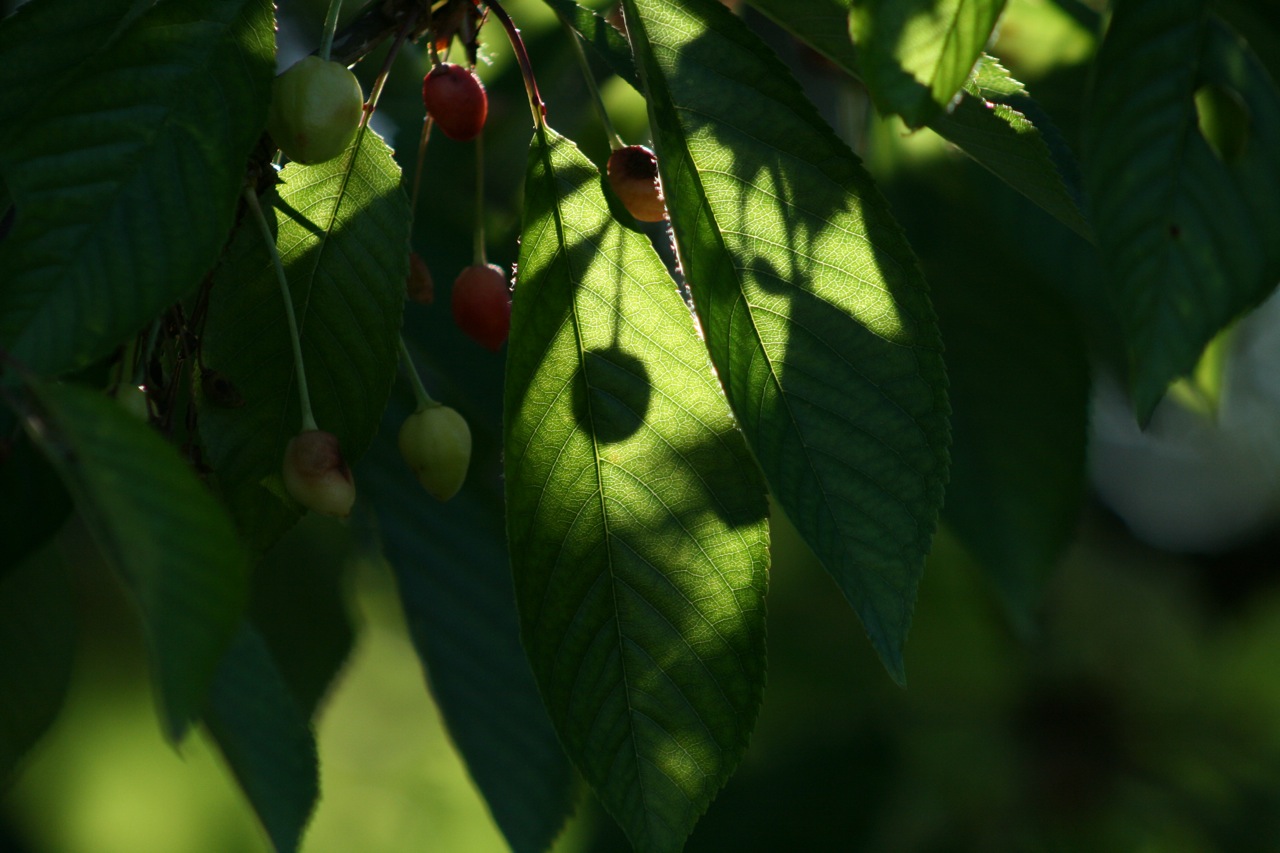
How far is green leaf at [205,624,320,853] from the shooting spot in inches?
37.6

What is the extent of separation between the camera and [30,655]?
1.01 metres

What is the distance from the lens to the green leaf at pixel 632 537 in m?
0.77

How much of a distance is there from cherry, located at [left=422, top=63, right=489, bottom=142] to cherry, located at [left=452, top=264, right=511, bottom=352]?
125 mm

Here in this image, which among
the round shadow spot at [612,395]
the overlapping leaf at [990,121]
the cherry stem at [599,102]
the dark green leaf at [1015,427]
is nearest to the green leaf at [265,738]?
the round shadow spot at [612,395]

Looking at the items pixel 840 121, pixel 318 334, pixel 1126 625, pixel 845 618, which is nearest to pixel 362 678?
pixel 845 618

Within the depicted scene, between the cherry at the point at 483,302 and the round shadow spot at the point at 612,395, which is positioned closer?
the round shadow spot at the point at 612,395

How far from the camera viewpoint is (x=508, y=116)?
5.19 feet

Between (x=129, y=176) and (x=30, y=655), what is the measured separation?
53cm

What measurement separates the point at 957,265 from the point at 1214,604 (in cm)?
274

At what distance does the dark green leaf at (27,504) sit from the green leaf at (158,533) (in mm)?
421

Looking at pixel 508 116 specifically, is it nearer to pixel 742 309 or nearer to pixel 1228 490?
pixel 742 309

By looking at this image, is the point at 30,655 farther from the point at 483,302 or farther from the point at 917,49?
the point at 917,49

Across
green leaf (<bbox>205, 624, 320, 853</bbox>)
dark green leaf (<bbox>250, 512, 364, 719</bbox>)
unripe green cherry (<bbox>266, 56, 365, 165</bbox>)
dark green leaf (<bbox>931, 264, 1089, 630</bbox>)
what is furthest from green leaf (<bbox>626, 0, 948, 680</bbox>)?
dark green leaf (<bbox>250, 512, 364, 719</bbox>)

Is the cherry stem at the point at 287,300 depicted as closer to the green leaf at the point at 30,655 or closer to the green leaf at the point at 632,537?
the green leaf at the point at 632,537
